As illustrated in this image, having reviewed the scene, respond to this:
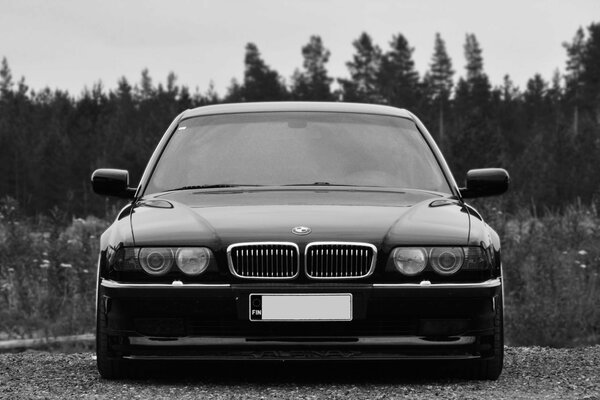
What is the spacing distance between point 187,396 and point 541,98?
124394mm

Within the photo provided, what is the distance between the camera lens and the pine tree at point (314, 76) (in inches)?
4503

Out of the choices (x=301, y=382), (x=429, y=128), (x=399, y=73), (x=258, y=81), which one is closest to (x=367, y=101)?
(x=399, y=73)

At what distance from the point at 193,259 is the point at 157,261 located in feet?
0.55

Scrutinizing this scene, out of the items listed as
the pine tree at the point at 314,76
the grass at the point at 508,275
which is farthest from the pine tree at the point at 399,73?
the grass at the point at 508,275

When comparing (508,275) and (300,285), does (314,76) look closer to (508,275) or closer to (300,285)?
(508,275)

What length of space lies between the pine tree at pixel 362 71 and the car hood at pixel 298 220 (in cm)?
10601

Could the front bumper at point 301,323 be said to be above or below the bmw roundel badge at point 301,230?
below

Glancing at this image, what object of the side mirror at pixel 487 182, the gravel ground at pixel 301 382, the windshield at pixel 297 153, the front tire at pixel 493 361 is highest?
the windshield at pixel 297 153

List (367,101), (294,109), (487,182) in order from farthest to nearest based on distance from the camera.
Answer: (367,101)
(294,109)
(487,182)

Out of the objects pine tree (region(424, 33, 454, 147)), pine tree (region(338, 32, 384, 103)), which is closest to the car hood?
pine tree (region(338, 32, 384, 103))

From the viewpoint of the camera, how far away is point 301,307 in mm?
5371

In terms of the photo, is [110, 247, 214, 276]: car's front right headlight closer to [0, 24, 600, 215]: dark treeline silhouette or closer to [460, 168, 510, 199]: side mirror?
[460, 168, 510, 199]: side mirror

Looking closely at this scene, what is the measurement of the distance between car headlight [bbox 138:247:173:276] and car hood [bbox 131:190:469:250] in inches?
A: 1.5

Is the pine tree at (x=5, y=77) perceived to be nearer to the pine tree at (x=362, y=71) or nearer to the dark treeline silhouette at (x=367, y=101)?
the dark treeline silhouette at (x=367, y=101)
